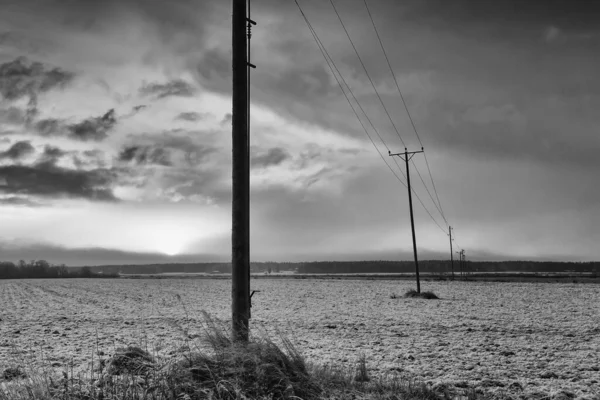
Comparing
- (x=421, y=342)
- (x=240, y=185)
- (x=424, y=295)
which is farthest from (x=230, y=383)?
(x=424, y=295)

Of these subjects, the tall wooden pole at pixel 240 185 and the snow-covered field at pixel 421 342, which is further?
the snow-covered field at pixel 421 342

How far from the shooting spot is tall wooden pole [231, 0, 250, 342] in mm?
8430

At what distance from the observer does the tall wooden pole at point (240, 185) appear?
843 cm

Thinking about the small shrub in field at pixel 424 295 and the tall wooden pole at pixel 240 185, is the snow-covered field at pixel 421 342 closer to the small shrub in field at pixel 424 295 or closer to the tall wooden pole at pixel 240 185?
the tall wooden pole at pixel 240 185

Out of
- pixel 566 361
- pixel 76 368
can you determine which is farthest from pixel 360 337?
pixel 76 368

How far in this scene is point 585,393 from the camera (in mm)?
7758

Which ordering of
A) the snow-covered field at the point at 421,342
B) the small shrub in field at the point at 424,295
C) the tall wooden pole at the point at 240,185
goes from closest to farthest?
the tall wooden pole at the point at 240,185 → the snow-covered field at the point at 421,342 → the small shrub in field at the point at 424,295

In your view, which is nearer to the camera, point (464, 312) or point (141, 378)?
point (141, 378)

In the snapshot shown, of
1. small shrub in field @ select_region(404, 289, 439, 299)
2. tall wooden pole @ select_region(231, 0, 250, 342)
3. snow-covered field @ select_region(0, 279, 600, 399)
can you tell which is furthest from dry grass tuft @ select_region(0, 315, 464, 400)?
small shrub in field @ select_region(404, 289, 439, 299)

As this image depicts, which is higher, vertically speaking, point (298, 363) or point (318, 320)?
point (298, 363)

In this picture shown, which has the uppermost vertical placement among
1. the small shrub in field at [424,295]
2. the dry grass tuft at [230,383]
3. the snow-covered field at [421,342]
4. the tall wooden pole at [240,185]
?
the tall wooden pole at [240,185]

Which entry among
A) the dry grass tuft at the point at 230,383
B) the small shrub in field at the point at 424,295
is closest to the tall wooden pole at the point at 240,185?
the dry grass tuft at the point at 230,383

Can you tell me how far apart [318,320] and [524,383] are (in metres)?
12.4

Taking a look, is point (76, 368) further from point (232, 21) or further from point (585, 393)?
point (585, 393)
